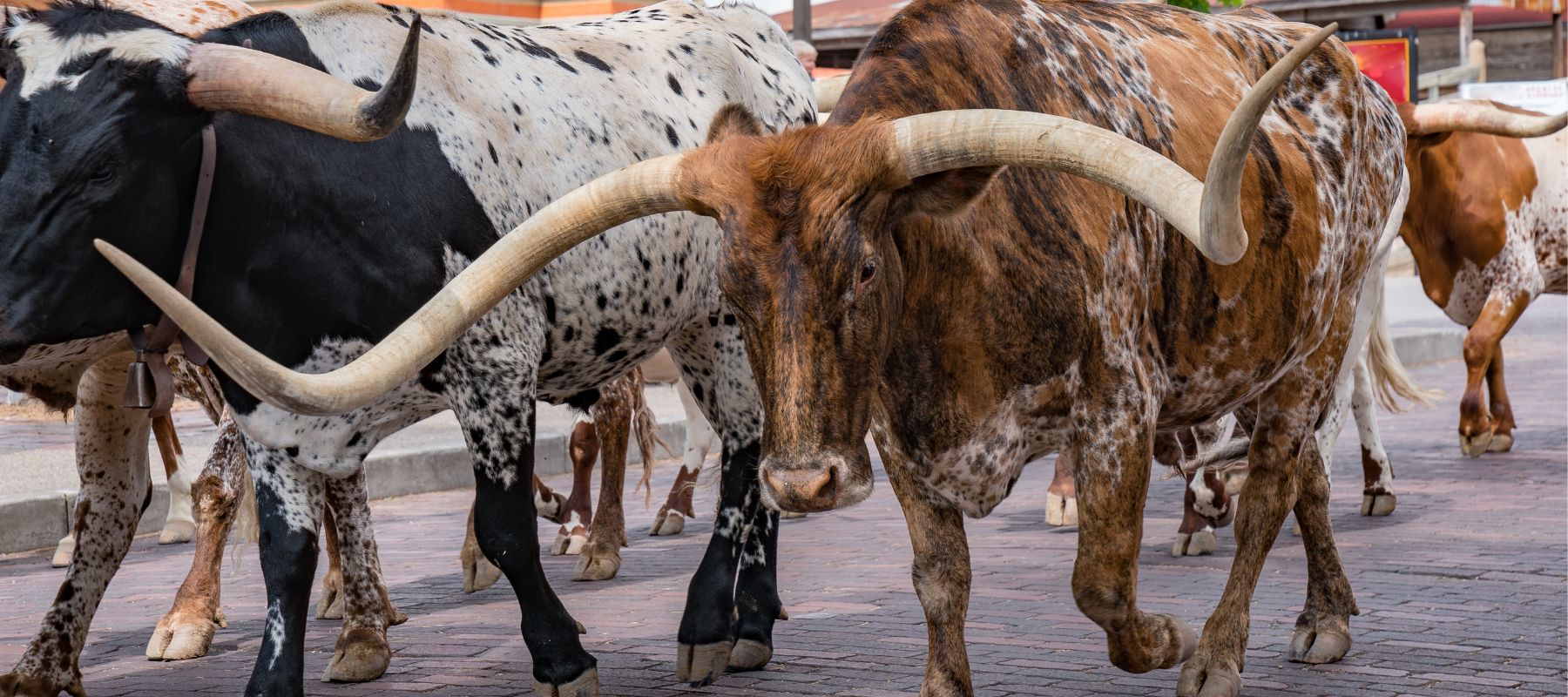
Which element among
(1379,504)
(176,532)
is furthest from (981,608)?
(176,532)

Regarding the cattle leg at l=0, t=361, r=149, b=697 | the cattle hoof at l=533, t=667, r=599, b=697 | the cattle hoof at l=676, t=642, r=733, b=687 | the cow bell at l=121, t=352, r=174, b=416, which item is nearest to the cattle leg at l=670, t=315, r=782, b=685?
the cattle hoof at l=676, t=642, r=733, b=687

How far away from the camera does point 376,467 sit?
10.7 metres

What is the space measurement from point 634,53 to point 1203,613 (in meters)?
2.78

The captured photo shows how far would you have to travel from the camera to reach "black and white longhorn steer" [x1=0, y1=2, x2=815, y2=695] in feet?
14.9

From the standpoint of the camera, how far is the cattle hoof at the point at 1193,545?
305 inches

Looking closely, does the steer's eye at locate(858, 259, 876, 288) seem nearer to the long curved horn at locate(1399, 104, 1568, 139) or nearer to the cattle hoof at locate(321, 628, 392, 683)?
the cattle hoof at locate(321, 628, 392, 683)

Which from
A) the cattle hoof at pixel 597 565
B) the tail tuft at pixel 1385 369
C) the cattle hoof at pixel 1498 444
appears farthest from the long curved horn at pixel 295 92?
the cattle hoof at pixel 1498 444

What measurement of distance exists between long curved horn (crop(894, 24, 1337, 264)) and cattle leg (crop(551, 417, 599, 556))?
4.94 m

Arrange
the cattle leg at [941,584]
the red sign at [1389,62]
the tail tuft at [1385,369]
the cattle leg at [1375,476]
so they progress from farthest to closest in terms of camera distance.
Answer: the red sign at [1389,62]
the tail tuft at [1385,369]
the cattle leg at [1375,476]
the cattle leg at [941,584]

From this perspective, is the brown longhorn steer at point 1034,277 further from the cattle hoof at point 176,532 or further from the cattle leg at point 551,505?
the cattle hoof at point 176,532

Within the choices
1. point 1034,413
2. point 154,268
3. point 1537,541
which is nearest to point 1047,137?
point 1034,413

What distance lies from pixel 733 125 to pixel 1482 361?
771cm

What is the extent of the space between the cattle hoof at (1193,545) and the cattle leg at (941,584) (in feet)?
10.6

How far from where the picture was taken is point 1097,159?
12.5 feet
